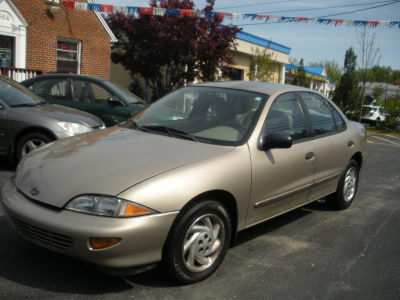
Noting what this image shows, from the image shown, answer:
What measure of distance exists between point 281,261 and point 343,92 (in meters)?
27.0

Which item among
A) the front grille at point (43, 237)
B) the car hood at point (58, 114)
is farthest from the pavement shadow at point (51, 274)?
the car hood at point (58, 114)

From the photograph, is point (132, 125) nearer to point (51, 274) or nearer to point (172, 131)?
point (172, 131)

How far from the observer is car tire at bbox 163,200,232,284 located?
10.2 ft

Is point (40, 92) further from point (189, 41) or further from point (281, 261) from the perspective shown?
point (189, 41)

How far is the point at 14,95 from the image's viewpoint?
6809 millimetres

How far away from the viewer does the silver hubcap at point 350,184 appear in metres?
5.61

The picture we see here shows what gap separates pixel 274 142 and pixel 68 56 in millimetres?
13043

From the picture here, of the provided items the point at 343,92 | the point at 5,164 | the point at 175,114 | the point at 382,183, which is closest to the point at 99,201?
the point at 175,114

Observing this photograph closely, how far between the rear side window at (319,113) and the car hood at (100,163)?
1.58 metres

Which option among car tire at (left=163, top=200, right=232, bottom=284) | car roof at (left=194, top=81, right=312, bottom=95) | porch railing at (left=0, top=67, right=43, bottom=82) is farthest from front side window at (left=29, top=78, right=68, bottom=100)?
car tire at (left=163, top=200, right=232, bottom=284)

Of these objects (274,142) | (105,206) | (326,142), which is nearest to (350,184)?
(326,142)

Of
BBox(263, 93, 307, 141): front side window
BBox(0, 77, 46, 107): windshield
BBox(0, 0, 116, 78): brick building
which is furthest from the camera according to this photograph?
BBox(0, 0, 116, 78): brick building

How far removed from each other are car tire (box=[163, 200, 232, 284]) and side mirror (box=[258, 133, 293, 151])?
0.76 meters

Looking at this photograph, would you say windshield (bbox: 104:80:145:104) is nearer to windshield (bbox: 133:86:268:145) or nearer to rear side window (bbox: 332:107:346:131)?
windshield (bbox: 133:86:268:145)
